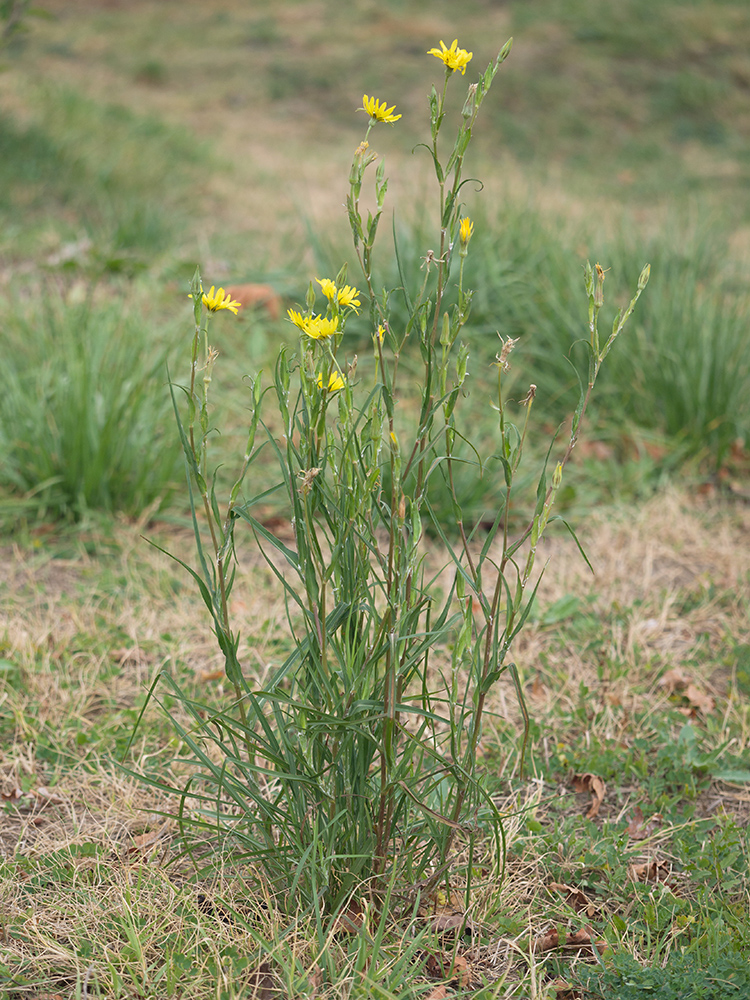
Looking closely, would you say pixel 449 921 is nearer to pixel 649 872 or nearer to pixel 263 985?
pixel 263 985

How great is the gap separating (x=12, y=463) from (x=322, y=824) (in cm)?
197

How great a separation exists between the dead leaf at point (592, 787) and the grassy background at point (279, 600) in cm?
2

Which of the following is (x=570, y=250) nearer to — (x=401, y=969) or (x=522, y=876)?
(x=522, y=876)

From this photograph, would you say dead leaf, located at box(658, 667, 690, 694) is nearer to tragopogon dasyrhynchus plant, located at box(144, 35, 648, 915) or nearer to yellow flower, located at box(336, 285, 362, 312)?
tragopogon dasyrhynchus plant, located at box(144, 35, 648, 915)

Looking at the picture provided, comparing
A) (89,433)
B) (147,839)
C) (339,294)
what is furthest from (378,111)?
(89,433)

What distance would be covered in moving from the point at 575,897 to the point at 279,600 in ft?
4.05

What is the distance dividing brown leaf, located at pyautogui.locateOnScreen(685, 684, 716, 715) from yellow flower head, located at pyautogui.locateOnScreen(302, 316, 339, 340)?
154 centimetres

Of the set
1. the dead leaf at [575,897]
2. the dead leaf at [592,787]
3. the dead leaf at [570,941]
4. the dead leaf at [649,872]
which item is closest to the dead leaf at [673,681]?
the dead leaf at [592,787]

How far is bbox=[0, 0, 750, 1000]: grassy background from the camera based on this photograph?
143 cm

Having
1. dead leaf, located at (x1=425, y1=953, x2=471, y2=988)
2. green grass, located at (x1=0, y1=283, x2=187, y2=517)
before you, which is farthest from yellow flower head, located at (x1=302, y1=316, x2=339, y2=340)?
green grass, located at (x1=0, y1=283, x2=187, y2=517)

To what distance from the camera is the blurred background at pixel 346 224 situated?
314cm

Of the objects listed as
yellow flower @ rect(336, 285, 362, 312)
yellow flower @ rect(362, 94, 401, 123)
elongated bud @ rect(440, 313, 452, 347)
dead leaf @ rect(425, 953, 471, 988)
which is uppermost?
yellow flower @ rect(362, 94, 401, 123)

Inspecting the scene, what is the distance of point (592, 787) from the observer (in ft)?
6.18

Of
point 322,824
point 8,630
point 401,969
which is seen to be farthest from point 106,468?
point 401,969
